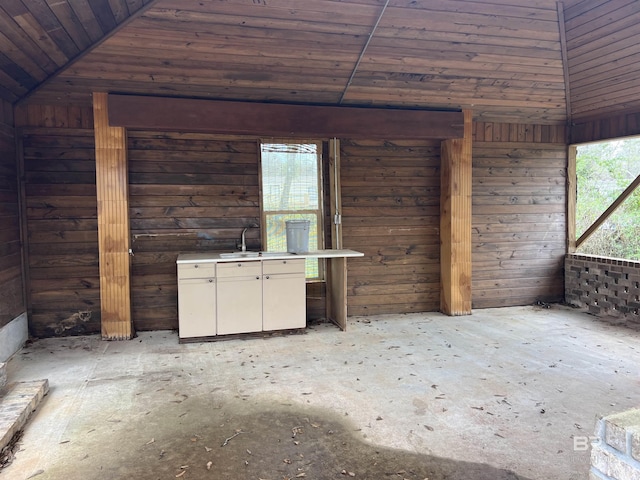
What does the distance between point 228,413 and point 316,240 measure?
110 inches

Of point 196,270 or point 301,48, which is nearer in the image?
point 301,48

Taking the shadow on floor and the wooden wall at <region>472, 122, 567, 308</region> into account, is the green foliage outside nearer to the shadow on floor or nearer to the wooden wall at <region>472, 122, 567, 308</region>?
the wooden wall at <region>472, 122, 567, 308</region>

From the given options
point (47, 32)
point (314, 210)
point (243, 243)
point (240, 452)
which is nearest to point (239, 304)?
point (243, 243)

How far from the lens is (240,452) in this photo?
253cm

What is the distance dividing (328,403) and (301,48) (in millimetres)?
3136

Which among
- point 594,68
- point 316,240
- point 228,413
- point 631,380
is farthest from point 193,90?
point 631,380

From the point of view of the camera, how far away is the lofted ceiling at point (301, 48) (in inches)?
142

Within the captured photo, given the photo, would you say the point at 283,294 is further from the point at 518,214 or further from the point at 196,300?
the point at 518,214

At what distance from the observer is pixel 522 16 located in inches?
166

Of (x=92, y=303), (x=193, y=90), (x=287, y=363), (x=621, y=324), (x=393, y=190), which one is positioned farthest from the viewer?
(x=393, y=190)

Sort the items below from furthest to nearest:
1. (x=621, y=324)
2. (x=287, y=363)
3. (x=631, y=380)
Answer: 1. (x=621, y=324)
2. (x=287, y=363)
3. (x=631, y=380)

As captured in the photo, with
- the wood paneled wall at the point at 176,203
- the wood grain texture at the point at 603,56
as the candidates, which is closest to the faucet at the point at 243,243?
the wood paneled wall at the point at 176,203

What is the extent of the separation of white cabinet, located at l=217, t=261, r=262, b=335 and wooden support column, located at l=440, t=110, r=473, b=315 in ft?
8.20

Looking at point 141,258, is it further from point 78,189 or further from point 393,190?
point 393,190
